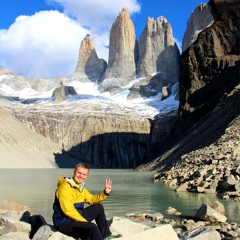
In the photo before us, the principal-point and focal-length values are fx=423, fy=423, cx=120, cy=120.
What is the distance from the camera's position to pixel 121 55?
161500 mm

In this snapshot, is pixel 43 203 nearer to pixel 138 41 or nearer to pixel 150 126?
pixel 150 126

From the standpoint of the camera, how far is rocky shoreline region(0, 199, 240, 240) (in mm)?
7512

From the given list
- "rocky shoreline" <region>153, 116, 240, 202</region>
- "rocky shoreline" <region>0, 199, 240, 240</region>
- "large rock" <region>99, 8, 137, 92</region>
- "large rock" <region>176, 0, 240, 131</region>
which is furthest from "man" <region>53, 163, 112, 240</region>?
"large rock" <region>99, 8, 137, 92</region>

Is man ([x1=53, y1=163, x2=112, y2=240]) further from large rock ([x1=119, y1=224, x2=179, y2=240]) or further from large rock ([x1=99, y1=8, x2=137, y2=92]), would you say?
large rock ([x1=99, y1=8, x2=137, y2=92])

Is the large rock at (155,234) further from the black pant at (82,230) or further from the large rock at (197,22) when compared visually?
the large rock at (197,22)

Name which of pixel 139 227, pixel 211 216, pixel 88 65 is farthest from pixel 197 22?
pixel 139 227

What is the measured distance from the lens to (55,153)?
89375 mm

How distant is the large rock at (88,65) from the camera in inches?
6836

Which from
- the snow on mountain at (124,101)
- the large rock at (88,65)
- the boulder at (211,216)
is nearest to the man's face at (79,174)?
the boulder at (211,216)

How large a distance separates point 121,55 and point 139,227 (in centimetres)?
15442

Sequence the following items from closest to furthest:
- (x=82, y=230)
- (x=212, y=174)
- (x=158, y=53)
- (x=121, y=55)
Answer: (x=82, y=230) → (x=212, y=174) → (x=158, y=53) → (x=121, y=55)

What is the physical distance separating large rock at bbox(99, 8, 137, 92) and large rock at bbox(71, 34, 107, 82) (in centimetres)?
746

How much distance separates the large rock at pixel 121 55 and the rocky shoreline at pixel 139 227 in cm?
14199

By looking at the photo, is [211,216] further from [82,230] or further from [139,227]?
[82,230]
